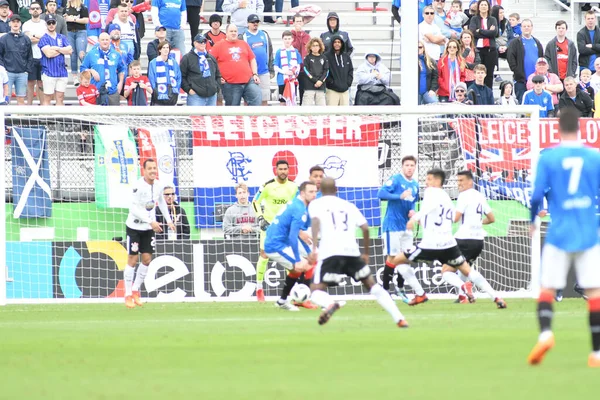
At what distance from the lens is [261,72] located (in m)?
24.3

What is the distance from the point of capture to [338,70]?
939 inches

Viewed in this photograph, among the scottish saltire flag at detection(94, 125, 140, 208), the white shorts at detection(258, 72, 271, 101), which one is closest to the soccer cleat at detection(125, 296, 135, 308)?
the scottish saltire flag at detection(94, 125, 140, 208)

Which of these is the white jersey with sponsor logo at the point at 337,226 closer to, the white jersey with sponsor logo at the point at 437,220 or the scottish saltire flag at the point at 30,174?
the white jersey with sponsor logo at the point at 437,220

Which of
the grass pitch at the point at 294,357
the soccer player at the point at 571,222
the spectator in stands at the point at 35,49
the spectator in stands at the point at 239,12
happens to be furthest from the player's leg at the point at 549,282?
the spectator in stands at the point at 239,12

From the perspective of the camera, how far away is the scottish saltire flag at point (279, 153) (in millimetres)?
20469

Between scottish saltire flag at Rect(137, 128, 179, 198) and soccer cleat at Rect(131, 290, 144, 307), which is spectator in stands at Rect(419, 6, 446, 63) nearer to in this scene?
scottish saltire flag at Rect(137, 128, 179, 198)

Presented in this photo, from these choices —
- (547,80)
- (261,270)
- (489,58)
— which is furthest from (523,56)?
(261,270)

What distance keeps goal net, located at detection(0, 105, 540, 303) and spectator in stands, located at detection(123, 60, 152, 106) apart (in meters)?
2.26

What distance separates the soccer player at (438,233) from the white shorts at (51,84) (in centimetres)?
954

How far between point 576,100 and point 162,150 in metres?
8.94

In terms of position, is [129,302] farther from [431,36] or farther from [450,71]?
[431,36]

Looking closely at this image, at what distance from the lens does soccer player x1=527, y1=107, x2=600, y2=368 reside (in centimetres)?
914

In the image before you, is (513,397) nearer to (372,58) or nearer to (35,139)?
(35,139)

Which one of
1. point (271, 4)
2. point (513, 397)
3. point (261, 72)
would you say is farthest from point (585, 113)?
point (513, 397)
